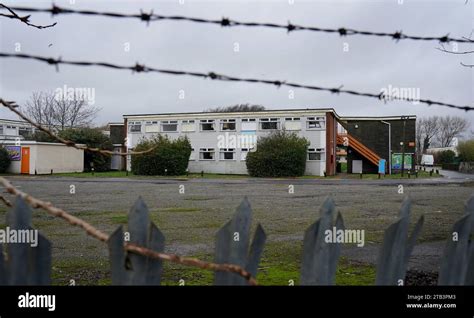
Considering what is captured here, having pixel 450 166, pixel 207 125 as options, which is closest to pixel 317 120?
pixel 207 125

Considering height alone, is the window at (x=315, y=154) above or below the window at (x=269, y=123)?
below

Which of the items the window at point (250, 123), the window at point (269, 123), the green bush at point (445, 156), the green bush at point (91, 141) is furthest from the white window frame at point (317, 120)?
the green bush at point (445, 156)

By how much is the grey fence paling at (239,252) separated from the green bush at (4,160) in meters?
37.1

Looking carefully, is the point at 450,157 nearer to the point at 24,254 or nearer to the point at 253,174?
the point at 253,174

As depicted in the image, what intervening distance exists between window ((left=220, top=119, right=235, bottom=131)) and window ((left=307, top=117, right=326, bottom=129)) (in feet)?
24.2

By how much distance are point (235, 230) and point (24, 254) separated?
0.69 m

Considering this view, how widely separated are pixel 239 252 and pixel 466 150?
61.9m

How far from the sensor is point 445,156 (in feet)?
219

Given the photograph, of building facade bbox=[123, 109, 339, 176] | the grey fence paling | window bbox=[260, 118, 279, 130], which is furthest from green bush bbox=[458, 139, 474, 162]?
the grey fence paling

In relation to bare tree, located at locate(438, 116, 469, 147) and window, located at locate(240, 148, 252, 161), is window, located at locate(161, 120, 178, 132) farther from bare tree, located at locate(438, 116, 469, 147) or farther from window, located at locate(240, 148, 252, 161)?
bare tree, located at locate(438, 116, 469, 147)

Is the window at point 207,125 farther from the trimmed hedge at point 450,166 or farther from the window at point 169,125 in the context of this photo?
the trimmed hedge at point 450,166

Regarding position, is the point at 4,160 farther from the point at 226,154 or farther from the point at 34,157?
the point at 226,154

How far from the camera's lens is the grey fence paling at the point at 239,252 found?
4.45ft
